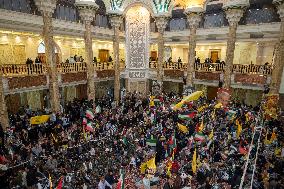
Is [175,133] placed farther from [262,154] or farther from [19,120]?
[19,120]

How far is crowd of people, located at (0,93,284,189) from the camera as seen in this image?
29.3 ft

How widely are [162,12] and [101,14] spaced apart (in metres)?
6.62

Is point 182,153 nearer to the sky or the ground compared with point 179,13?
nearer to the ground

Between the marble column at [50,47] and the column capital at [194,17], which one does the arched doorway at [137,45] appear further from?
the marble column at [50,47]

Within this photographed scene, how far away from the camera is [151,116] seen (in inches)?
550

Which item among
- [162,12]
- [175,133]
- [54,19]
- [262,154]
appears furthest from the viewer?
[162,12]

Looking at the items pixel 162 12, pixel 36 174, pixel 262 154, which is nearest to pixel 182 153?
pixel 262 154

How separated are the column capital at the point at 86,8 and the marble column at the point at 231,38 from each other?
9828 millimetres

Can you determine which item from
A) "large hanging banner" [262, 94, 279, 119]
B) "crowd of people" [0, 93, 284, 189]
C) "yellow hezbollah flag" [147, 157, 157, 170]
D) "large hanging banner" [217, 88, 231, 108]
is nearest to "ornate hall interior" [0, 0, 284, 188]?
"large hanging banner" [262, 94, 279, 119]

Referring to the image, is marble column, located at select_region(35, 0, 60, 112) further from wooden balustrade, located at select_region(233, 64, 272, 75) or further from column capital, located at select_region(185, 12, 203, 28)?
wooden balustrade, located at select_region(233, 64, 272, 75)

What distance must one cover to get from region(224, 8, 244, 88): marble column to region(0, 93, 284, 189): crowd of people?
407 centimetres

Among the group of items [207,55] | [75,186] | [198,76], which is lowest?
[75,186]

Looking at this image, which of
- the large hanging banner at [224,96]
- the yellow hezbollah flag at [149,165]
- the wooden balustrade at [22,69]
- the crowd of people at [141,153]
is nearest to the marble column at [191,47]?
the crowd of people at [141,153]

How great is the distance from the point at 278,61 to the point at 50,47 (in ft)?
48.9
